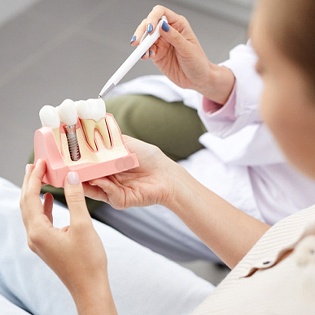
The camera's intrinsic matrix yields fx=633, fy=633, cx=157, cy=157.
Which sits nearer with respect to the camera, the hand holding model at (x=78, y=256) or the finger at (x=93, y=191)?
the hand holding model at (x=78, y=256)

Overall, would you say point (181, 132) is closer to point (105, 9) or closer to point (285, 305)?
point (285, 305)

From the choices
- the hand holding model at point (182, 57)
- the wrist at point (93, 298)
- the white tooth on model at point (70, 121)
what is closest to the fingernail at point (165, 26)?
the hand holding model at point (182, 57)

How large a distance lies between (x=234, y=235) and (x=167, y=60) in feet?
1.19

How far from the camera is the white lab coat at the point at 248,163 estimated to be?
1.30 meters

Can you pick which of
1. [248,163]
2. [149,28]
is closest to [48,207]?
[149,28]

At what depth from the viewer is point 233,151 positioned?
138cm

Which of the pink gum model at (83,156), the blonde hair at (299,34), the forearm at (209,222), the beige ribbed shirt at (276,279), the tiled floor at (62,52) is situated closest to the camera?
the blonde hair at (299,34)

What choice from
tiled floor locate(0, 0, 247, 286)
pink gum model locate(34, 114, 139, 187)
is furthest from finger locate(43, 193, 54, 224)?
tiled floor locate(0, 0, 247, 286)

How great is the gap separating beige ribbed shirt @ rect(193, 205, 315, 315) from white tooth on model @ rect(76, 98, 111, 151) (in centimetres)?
28

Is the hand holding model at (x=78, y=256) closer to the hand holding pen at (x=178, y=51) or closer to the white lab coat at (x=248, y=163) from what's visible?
the hand holding pen at (x=178, y=51)

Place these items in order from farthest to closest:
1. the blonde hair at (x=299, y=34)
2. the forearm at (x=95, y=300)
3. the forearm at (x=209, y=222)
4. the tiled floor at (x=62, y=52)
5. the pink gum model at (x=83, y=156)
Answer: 1. the tiled floor at (x=62, y=52)
2. the forearm at (x=209, y=222)
3. the pink gum model at (x=83, y=156)
4. the forearm at (x=95, y=300)
5. the blonde hair at (x=299, y=34)

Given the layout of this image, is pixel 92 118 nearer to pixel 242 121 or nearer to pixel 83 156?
pixel 83 156

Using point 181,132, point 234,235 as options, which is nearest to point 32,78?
point 181,132

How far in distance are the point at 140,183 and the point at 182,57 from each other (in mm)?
300
